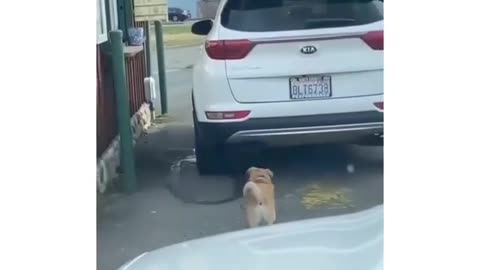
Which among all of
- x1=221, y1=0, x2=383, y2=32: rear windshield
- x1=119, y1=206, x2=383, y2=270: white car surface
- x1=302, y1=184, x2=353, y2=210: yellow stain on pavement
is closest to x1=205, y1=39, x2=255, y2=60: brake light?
x1=221, y1=0, x2=383, y2=32: rear windshield

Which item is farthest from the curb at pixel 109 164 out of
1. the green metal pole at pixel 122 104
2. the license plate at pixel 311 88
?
the license plate at pixel 311 88

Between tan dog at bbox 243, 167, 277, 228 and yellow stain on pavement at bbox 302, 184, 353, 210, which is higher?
tan dog at bbox 243, 167, 277, 228

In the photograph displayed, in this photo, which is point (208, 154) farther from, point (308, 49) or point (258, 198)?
point (258, 198)

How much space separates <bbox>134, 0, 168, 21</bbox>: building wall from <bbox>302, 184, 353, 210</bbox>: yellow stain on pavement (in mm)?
3024

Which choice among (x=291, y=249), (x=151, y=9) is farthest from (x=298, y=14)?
(x=291, y=249)

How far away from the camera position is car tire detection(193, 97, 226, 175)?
6.66m

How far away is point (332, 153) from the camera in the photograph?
25.5 ft

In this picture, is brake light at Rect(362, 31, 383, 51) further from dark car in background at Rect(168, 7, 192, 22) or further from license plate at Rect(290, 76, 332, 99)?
dark car in background at Rect(168, 7, 192, 22)

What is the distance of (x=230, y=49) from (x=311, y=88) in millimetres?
686

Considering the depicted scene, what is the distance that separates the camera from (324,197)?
634 cm

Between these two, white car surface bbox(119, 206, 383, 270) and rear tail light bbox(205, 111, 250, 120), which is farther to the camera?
rear tail light bbox(205, 111, 250, 120)
